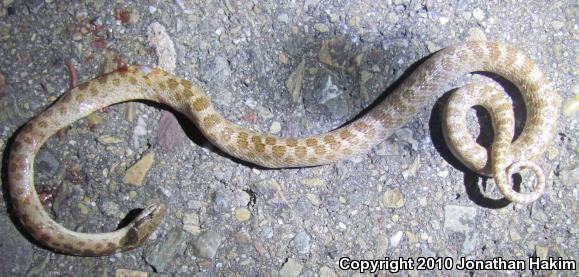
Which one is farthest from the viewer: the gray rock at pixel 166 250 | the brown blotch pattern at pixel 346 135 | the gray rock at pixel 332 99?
the gray rock at pixel 332 99

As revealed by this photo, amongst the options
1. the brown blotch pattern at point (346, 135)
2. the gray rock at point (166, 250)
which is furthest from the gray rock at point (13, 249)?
the brown blotch pattern at point (346, 135)

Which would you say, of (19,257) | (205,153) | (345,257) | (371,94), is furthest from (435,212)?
(19,257)

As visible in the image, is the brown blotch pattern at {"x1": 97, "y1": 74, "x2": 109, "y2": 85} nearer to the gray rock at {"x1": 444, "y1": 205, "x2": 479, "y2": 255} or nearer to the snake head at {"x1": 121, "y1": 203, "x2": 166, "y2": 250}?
the snake head at {"x1": 121, "y1": 203, "x2": 166, "y2": 250}

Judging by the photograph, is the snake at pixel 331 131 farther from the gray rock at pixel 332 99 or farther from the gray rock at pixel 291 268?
the gray rock at pixel 291 268

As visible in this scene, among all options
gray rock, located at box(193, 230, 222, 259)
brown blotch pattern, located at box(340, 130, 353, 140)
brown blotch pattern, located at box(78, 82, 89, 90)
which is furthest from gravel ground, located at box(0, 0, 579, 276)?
brown blotch pattern, located at box(340, 130, 353, 140)

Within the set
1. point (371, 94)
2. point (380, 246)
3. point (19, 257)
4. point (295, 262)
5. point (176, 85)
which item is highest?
point (371, 94)

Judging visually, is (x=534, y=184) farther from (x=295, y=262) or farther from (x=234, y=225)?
(x=234, y=225)

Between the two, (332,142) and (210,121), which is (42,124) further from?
(332,142)
